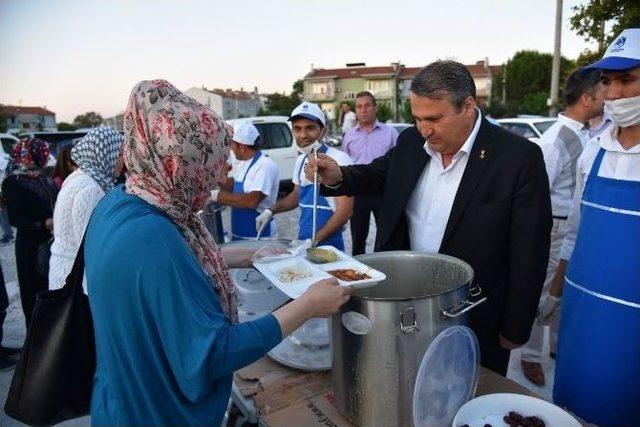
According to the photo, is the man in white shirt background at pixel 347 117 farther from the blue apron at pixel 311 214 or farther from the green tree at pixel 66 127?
the green tree at pixel 66 127

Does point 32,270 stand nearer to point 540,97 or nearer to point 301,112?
point 301,112

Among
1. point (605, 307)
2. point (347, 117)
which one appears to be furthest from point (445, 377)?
point (347, 117)

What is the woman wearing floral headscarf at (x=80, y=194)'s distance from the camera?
251 centimetres

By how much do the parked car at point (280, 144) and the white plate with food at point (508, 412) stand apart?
9128 millimetres

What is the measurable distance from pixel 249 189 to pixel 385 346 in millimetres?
2712

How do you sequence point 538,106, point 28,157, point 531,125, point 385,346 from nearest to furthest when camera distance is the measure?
point 385,346 → point 28,157 → point 531,125 → point 538,106

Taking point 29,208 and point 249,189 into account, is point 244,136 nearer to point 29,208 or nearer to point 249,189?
point 249,189

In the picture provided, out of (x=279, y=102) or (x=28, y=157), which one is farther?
(x=279, y=102)

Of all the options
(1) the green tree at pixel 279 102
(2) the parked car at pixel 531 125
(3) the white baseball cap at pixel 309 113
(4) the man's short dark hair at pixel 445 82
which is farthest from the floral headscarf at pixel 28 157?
(1) the green tree at pixel 279 102

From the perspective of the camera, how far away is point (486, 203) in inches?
70.1

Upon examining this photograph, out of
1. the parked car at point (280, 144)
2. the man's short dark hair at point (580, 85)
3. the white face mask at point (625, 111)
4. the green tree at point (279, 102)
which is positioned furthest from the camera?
the green tree at point (279, 102)

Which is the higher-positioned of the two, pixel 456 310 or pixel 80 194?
pixel 80 194

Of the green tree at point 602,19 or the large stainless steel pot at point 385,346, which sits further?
the green tree at point 602,19

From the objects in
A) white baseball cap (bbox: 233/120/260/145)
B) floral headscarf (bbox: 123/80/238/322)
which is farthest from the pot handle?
white baseball cap (bbox: 233/120/260/145)
